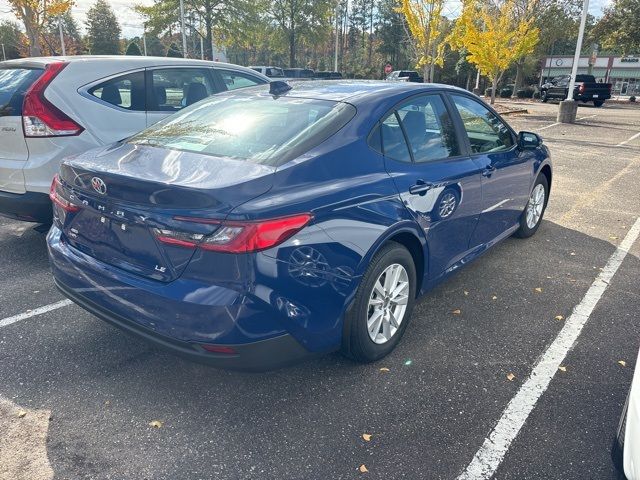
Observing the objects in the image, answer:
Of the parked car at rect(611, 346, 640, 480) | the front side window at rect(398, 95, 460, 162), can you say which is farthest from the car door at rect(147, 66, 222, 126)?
the parked car at rect(611, 346, 640, 480)

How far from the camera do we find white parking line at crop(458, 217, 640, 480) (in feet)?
7.52

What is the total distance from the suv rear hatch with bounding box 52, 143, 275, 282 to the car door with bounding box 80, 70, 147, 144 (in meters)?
1.88

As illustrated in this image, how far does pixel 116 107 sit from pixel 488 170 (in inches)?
132

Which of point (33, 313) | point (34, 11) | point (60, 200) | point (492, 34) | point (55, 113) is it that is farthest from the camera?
point (34, 11)

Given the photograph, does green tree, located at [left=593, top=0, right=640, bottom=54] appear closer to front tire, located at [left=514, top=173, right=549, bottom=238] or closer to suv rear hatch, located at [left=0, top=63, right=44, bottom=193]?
front tire, located at [left=514, top=173, right=549, bottom=238]

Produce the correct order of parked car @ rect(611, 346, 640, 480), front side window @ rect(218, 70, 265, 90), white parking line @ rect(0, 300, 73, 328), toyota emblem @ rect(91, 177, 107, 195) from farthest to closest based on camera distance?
front side window @ rect(218, 70, 265, 90) → white parking line @ rect(0, 300, 73, 328) → toyota emblem @ rect(91, 177, 107, 195) → parked car @ rect(611, 346, 640, 480)

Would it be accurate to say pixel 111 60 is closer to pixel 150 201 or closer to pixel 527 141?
pixel 150 201

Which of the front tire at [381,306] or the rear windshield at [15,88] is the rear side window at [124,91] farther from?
the front tire at [381,306]

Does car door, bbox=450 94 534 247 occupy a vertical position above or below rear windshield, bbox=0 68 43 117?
below

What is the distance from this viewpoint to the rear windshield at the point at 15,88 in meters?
4.14

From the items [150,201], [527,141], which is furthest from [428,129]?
[150,201]

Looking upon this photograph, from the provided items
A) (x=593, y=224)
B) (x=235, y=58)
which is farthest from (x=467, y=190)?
(x=235, y=58)

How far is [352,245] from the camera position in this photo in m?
2.53

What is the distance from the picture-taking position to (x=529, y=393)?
2.79 meters
